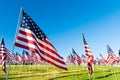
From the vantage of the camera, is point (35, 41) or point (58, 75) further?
point (58, 75)

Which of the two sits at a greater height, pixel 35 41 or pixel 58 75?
pixel 35 41

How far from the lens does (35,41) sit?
15.8 metres

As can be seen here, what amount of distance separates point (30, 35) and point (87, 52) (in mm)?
15367

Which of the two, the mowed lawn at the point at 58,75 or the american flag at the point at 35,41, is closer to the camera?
the american flag at the point at 35,41

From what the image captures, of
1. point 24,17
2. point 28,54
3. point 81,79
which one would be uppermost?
A: point 28,54

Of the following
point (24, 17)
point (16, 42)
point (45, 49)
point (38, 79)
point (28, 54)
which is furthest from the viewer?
point (28, 54)

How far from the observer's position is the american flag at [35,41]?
591 inches

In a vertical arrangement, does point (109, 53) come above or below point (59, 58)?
above

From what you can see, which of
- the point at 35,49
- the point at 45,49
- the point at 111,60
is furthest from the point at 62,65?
the point at 111,60

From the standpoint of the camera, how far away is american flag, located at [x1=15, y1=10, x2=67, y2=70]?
49.2 feet

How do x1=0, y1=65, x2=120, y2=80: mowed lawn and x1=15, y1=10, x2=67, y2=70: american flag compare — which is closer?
x1=15, y1=10, x2=67, y2=70: american flag

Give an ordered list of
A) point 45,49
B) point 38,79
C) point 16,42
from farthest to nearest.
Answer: point 38,79, point 45,49, point 16,42

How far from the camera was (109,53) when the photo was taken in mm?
46812

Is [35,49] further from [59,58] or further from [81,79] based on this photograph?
[81,79]
